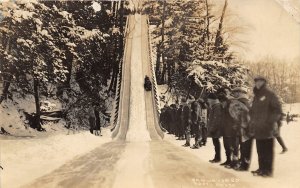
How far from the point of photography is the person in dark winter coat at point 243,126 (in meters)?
6.44

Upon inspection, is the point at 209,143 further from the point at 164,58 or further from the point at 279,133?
the point at 164,58

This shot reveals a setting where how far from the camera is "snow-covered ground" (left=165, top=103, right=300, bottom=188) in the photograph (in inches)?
244

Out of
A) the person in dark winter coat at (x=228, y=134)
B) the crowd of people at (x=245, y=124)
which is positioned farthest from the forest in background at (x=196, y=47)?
the person in dark winter coat at (x=228, y=134)

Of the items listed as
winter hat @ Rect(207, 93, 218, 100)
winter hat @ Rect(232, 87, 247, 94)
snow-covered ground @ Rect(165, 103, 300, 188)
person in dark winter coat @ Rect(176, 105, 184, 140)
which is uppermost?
winter hat @ Rect(232, 87, 247, 94)

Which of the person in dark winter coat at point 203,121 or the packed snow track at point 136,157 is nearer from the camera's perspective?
the packed snow track at point 136,157

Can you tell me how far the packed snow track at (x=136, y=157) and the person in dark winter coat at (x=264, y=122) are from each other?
508 mm

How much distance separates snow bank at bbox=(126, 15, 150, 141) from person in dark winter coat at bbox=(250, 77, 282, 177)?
1.94 meters

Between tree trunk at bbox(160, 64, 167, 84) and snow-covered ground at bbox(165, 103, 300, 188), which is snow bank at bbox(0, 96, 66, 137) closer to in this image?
tree trunk at bbox(160, 64, 167, 84)

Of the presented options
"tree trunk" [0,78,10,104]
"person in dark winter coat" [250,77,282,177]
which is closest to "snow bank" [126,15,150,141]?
"person in dark winter coat" [250,77,282,177]

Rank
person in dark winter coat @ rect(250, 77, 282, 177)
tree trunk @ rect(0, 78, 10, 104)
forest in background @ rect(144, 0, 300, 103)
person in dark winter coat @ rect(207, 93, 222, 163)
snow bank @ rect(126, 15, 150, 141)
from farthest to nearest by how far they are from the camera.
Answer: snow bank @ rect(126, 15, 150, 141)
forest in background @ rect(144, 0, 300, 103)
tree trunk @ rect(0, 78, 10, 104)
person in dark winter coat @ rect(207, 93, 222, 163)
person in dark winter coat @ rect(250, 77, 282, 177)

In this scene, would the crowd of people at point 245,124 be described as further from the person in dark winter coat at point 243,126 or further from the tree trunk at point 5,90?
the tree trunk at point 5,90

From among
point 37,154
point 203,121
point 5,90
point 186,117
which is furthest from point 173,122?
point 5,90

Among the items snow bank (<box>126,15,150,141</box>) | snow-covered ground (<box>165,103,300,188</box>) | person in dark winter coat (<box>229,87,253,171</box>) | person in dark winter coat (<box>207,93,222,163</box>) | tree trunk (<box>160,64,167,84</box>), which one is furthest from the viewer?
snow bank (<box>126,15,150,141</box>)

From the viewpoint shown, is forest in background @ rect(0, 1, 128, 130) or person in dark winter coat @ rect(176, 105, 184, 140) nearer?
forest in background @ rect(0, 1, 128, 130)
